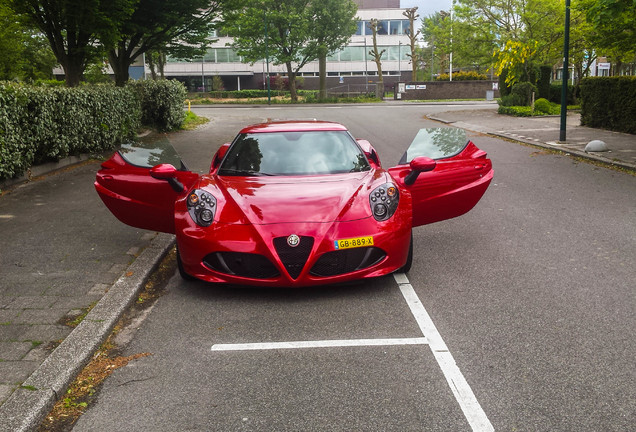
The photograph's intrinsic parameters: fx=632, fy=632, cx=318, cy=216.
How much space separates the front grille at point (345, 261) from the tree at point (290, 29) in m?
52.7

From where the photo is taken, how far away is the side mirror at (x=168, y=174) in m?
5.93

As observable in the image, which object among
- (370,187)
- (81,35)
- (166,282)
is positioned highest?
(81,35)

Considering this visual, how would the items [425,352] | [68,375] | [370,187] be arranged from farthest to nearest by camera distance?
1. [370,187]
2. [425,352]
3. [68,375]

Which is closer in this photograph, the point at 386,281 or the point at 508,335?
the point at 508,335

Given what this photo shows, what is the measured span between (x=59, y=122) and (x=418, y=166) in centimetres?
850

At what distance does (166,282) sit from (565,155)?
12152 millimetres

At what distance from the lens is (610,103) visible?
20438 mm

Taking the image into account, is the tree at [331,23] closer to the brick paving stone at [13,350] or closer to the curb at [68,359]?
the curb at [68,359]

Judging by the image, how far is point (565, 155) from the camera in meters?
15.4

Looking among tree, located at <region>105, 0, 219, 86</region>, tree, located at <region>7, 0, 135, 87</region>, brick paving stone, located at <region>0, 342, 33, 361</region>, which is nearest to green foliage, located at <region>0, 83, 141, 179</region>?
tree, located at <region>7, 0, 135, 87</region>

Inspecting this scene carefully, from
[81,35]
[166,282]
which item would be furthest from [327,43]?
[166,282]

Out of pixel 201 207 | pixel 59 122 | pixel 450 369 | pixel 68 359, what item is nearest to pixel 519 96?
pixel 59 122

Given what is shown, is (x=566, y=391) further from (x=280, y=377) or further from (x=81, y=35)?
(x=81, y=35)

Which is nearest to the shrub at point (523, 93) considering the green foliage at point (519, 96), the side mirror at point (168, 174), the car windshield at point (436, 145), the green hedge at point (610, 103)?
the green foliage at point (519, 96)
